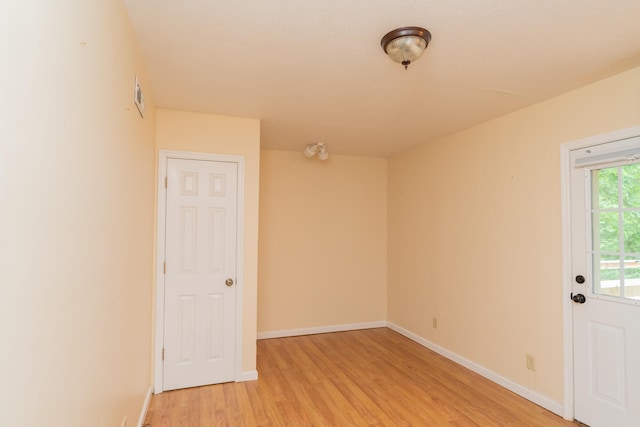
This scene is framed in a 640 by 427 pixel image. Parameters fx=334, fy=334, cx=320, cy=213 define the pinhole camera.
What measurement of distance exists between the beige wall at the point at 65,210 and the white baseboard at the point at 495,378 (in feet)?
9.98

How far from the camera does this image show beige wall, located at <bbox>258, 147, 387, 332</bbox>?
4516 mm

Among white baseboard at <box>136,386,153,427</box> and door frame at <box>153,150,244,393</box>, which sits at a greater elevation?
door frame at <box>153,150,244,393</box>

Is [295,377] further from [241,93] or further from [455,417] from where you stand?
[241,93]

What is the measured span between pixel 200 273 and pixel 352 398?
5.72 feet

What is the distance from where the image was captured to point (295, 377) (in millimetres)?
3240

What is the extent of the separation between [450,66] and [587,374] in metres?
2.43

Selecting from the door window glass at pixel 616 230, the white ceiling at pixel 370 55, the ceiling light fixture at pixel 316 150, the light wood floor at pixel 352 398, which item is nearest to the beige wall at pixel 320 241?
the ceiling light fixture at pixel 316 150

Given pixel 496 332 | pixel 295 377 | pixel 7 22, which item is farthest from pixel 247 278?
pixel 7 22

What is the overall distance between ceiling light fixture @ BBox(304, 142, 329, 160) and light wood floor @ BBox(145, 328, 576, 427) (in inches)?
96.4

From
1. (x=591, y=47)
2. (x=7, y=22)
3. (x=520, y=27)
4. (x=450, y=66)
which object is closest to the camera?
(x=7, y=22)

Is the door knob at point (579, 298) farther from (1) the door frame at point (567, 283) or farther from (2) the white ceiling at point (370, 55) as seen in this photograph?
(2) the white ceiling at point (370, 55)

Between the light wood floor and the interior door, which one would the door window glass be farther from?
the light wood floor

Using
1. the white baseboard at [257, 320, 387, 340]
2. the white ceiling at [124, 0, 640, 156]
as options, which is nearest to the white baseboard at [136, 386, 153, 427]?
the white baseboard at [257, 320, 387, 340]

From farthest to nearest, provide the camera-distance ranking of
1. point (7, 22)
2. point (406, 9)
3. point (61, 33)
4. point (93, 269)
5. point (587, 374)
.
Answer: point (587, 374)
point (406, 9)
point (93, 269)
point (61, 33)
point (7, 22)
